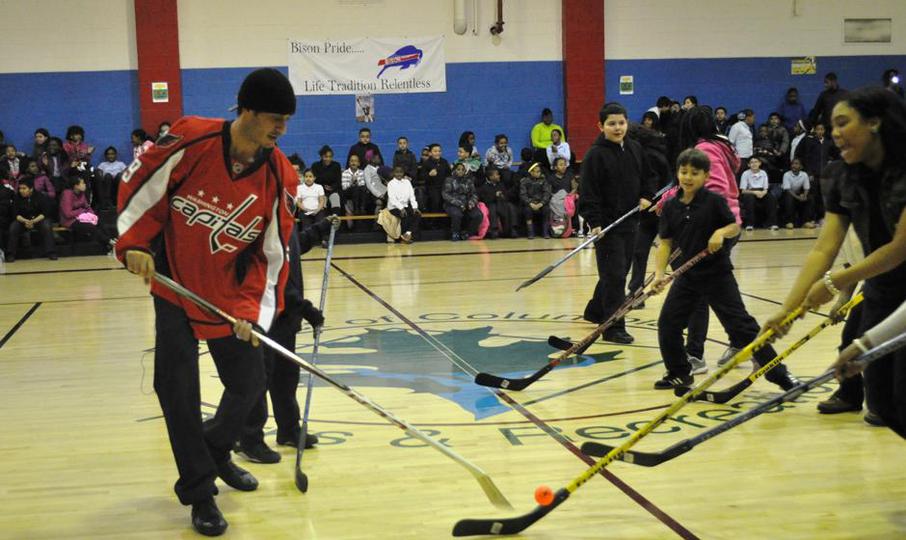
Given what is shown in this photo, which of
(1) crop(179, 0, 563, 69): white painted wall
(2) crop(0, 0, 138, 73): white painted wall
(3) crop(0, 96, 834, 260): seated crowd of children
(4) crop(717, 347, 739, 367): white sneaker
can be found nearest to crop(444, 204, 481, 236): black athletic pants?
(3) crop(0, 96, 834, 260): seated crowd of children

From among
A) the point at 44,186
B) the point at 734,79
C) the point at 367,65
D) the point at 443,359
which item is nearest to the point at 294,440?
the point at 443,359

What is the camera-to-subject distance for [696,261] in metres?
6.30

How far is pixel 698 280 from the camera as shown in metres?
6.41

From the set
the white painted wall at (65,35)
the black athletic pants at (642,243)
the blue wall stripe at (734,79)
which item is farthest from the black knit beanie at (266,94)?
the blue wall stripe at (734,79)

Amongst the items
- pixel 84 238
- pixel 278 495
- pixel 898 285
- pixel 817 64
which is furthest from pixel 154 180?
pixel 817 64

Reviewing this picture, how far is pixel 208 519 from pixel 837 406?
142 inches

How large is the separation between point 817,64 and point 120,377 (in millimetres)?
18126

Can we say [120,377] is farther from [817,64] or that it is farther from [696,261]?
[817,64]

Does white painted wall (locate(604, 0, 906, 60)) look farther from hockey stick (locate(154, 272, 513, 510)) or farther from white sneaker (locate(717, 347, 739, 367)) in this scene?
hockey stick (locate(154, 272, 513, 510))

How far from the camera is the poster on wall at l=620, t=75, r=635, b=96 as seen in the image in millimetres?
20844

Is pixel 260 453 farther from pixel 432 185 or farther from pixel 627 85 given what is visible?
Answer: pixel 627 85

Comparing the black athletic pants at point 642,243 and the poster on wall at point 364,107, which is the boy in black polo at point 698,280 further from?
the poster on wall at point 364,107

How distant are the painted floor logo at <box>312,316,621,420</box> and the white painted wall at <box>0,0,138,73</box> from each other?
12.6 m

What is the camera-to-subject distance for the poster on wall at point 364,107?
2005cm
